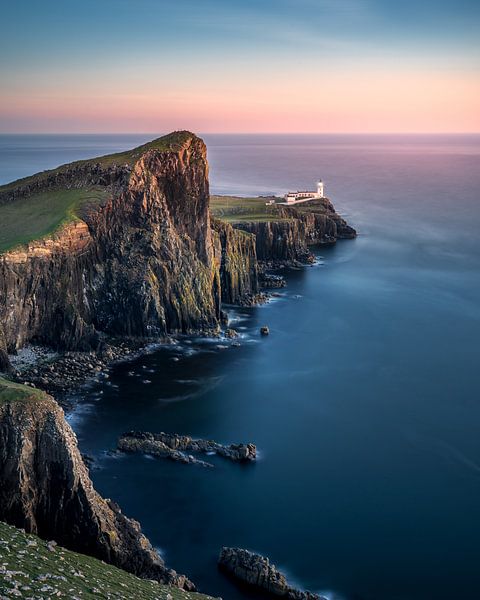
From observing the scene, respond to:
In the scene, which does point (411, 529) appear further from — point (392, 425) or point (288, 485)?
point (392, 425)

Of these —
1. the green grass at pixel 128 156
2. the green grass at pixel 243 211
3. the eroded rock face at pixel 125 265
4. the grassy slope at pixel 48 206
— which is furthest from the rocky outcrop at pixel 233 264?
the green grass at pixel 243 211

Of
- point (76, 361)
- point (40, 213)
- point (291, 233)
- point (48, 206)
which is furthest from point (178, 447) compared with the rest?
point (291, 233)

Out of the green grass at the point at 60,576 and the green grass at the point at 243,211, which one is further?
the green grass at the point at 243,211

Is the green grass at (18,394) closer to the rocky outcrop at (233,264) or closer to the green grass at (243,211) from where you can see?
the rocky outcrop at (233,264)

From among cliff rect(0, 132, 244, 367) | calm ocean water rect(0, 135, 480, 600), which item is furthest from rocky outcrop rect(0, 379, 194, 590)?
cliff rect(0, 132, 244, 367)

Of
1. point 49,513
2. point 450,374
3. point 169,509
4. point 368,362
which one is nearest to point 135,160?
point 368,362

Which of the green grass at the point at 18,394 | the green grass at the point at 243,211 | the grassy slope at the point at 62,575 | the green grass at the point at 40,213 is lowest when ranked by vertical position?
the grassy slope at the point at 62,575

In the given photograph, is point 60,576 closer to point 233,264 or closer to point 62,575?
point 62,575

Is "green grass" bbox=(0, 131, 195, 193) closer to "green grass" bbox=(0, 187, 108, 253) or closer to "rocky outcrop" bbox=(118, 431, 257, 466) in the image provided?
"green grass" bbox=(0, 187, 108, 253)
